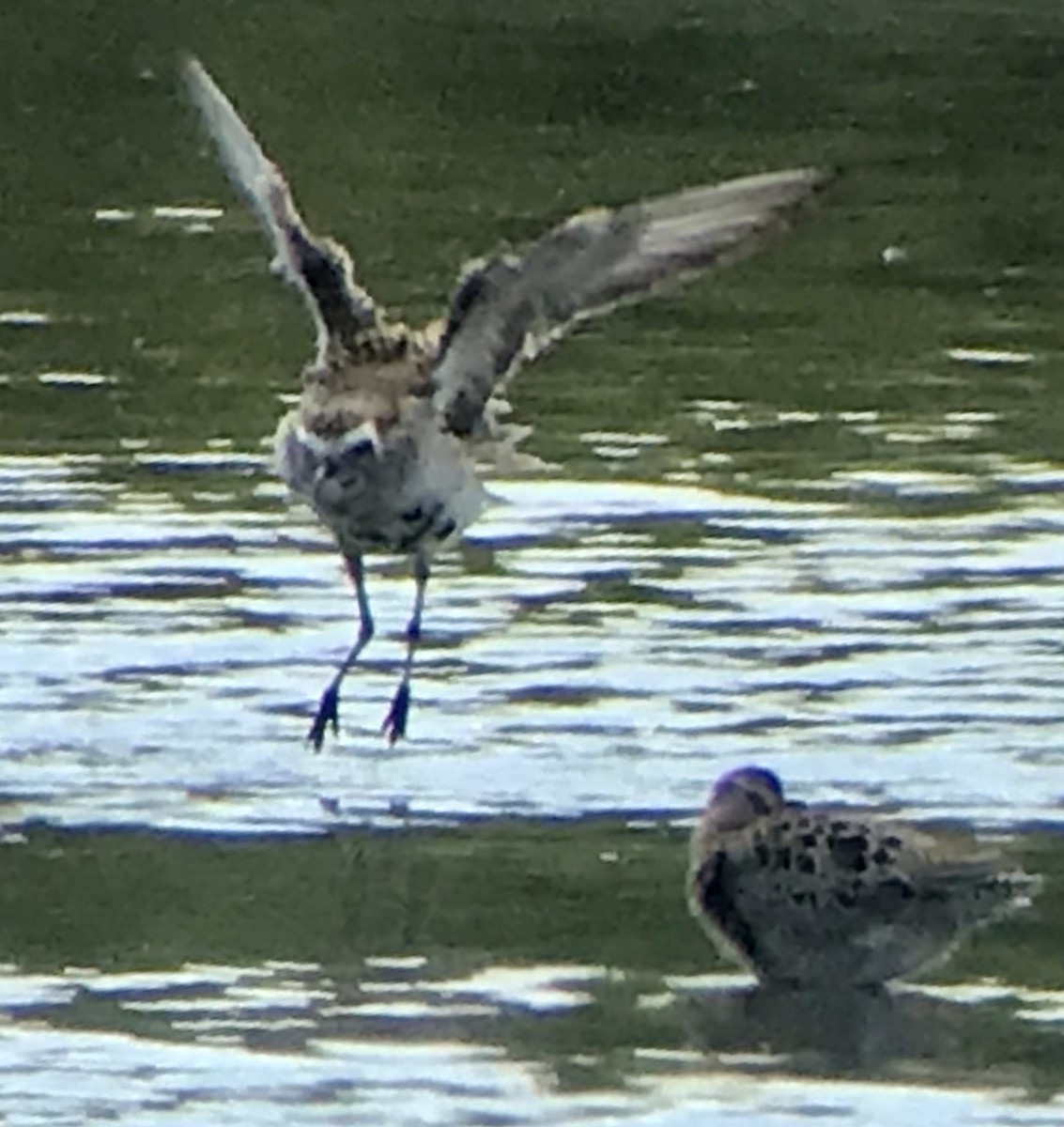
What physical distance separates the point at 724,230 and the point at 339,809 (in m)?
1.77


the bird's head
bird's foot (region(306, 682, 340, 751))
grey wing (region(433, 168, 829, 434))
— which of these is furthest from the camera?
bird's foot (region(306, 682, 340, 751))

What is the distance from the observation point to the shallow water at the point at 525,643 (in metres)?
10.2

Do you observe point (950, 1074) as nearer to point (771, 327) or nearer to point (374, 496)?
point (374, 496)

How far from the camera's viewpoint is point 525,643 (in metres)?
13.7

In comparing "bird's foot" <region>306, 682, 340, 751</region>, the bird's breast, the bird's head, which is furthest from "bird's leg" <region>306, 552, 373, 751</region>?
the bird's head

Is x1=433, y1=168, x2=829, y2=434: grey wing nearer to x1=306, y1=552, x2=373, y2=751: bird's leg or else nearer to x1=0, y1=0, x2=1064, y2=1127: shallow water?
x1=306, y1=552, x2=373, y2=751: bird's leg

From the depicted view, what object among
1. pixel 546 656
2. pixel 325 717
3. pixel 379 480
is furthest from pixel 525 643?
pixel 379 480

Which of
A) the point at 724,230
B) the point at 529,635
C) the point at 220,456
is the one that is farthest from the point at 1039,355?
the point at 724,230

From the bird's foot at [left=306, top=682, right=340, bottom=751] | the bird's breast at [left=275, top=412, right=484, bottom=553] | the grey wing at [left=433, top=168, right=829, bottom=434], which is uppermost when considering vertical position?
the grey wing at [left=433, top=168, right=829, bottom=434]

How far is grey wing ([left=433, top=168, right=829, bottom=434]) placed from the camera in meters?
12.0

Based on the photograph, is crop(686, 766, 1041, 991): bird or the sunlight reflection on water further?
the sunlight reflection on water

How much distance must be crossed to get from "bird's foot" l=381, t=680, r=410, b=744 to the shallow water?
0.16ft

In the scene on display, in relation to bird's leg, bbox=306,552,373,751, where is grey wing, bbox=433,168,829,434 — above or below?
above

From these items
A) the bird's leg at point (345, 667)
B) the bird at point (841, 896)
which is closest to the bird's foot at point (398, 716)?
the bird's leg at point (345, 667)
